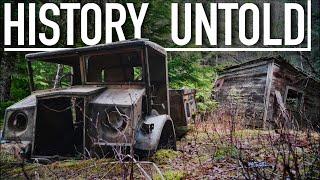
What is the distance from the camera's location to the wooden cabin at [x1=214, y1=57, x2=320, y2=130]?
10023 millimetres

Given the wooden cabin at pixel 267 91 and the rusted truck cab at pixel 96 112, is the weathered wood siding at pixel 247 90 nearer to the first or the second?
the wooden cabin at pixel 267 91

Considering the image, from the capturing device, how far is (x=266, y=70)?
10.3 meters

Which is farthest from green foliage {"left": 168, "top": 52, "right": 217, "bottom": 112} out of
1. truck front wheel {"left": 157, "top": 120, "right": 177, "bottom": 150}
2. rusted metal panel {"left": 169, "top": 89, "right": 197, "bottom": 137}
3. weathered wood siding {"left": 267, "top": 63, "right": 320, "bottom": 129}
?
truck front wheel {"left": 157, "top": 120, "right": 177, "bottom": 150}

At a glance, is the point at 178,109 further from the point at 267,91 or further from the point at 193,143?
the point at 267,91

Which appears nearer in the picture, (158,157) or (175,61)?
(158,157)

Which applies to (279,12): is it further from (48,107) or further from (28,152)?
(28,152)

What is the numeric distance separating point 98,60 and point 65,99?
1171 mm

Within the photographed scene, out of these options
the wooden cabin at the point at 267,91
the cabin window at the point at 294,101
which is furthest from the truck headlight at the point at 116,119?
the cabin window at the point at 294,101

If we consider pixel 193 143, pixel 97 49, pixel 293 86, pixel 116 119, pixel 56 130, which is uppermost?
pixel 97 49

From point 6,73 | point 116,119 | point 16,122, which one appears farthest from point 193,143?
point 6,73

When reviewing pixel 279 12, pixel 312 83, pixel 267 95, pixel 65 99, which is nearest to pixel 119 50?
pixel 65 99

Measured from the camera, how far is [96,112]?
4973 mm

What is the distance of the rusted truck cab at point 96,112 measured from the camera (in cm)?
485

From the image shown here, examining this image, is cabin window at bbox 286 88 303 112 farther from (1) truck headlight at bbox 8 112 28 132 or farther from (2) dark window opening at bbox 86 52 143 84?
(1) truck headlight at bbox 8 112 28 132
